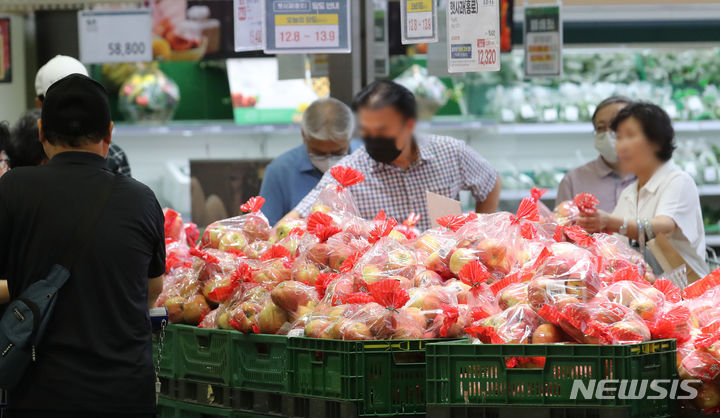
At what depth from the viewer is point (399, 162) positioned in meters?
4.48

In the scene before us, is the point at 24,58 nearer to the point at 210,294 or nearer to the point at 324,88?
the point at 324,88

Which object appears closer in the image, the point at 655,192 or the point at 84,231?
the point at 84,231

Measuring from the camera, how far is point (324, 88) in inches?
285

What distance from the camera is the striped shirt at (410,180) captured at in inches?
176

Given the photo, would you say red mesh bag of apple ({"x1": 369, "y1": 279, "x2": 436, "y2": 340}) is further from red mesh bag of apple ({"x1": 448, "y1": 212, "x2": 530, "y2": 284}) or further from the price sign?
the price sign

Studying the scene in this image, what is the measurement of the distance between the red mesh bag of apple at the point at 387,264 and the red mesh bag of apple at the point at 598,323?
1.85 feet

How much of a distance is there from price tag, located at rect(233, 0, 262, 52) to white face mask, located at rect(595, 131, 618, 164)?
2.00m

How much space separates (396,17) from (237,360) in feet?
12.3

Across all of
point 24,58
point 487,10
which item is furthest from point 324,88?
point 487,10

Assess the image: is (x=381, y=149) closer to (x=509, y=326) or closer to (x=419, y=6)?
(x=419, y=6)

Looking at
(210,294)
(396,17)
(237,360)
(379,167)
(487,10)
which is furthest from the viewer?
(396,17)

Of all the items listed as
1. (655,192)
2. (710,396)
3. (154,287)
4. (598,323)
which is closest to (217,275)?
(154,287)

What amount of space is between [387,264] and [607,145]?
262 cm

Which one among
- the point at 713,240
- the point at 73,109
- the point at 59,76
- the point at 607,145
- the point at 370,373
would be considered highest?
the point at 59,76
